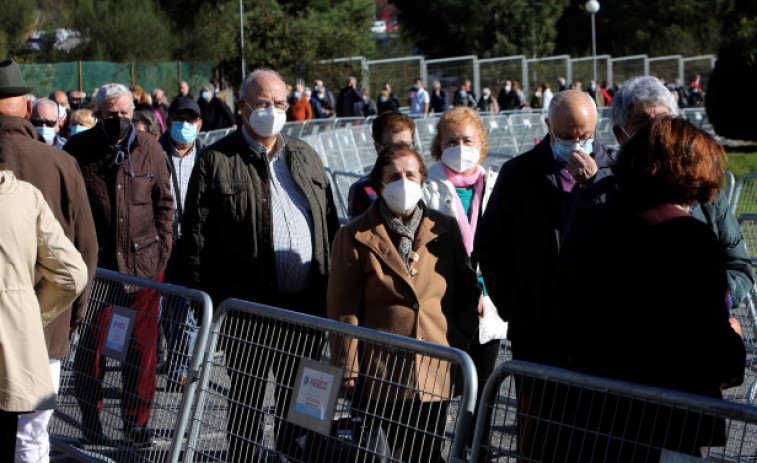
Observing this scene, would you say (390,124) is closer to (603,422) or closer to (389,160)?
(389,160)

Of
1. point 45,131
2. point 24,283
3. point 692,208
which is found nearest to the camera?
point 692,208

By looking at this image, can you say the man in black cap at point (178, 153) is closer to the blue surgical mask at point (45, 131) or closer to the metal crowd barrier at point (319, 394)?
the blue surgical mask at point (45, 131)

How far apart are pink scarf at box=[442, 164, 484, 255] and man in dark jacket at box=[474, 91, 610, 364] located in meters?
0.62

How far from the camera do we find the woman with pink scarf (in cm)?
532

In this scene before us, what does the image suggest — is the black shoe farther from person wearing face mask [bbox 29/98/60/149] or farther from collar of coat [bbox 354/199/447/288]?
person wearing face mask [bbox 29/98/60/149]

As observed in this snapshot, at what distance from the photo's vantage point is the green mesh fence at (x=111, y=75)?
3030 centimetres

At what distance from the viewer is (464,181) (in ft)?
18.2

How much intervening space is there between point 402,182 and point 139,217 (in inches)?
84.2

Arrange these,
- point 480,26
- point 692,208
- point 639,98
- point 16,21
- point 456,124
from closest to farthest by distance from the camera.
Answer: point 692,208 → point 639,98 → point 456,124 → point 16,21 → point 480,26

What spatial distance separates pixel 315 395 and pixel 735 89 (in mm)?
26959

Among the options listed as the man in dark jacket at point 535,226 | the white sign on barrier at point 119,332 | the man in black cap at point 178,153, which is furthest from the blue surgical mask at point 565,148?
the man in black cap at point 178,153

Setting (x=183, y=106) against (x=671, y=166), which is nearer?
(x=671, y=166)

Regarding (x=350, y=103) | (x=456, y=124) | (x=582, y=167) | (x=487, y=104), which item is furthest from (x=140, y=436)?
(x=487, y=104)

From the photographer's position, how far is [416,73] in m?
43.0
